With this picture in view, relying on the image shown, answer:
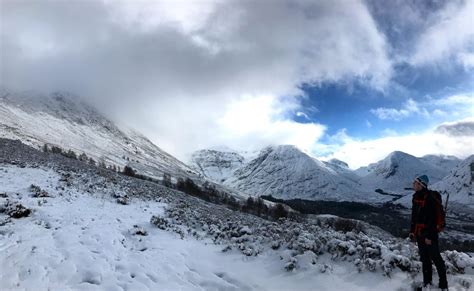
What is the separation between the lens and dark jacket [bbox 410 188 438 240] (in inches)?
428

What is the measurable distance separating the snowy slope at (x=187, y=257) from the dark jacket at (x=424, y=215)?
130 cm

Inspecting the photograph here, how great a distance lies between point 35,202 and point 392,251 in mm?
18346

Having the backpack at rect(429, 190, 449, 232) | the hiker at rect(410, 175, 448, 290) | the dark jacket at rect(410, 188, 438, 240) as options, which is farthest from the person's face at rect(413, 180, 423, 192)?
the backpack at rect(429, 190, 449, 232)

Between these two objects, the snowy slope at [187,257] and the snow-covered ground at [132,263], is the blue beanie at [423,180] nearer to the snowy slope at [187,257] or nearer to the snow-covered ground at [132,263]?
the snowy slope at [187,257]

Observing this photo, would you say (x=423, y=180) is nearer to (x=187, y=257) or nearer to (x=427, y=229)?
(x=427, y=229)

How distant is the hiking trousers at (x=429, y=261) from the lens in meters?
10.5

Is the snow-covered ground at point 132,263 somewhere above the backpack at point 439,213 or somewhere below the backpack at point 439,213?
below

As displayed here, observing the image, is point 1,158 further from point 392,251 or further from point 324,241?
point 392,251

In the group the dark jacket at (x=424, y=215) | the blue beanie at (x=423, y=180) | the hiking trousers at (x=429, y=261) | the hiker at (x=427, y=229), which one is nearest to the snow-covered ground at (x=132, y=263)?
the hiking trousers at (x=429, y=261)

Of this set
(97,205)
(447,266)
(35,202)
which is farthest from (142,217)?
(447,266)

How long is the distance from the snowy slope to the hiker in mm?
746

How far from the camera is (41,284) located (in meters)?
10.8

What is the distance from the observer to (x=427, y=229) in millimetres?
10945

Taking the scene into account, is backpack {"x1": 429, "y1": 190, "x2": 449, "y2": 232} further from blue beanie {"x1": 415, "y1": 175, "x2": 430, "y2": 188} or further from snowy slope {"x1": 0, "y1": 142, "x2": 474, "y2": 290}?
snowy slope {"x1": 0, "y1": 142, "x2": 474, "y2": 290}
